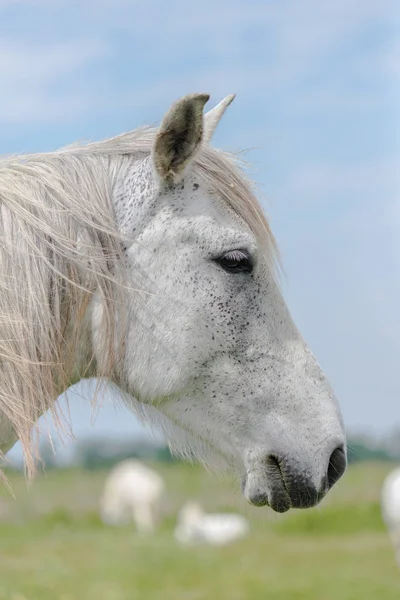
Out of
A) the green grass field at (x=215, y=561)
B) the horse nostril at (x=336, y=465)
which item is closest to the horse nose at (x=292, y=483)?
the horse nostril at (x=336, y=465)

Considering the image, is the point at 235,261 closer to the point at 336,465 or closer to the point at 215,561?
the point at 336,465

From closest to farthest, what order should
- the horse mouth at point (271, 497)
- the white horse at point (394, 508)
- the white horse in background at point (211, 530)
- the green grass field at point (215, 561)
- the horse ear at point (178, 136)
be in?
the horse ear at point (178, 136) → the horse mouth at point (271, 497) → the green grass field at point (215, 561) → the white horse at point (394, 508) → the white horse in background at point (211, 530)

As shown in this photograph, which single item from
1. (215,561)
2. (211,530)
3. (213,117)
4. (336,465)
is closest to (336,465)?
(336,465)

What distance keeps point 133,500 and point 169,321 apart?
65.8ft

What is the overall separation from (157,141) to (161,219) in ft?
0.80

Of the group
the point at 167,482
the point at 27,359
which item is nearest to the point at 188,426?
the point at 27,359

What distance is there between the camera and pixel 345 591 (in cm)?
945

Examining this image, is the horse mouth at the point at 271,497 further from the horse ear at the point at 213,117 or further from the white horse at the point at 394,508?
the white horse at the point at 394,508

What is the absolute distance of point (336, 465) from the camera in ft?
8.19

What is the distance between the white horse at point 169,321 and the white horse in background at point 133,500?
63.4 ft

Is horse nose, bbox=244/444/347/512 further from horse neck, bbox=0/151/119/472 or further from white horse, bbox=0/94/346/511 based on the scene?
horse neck, bbox=0/151/119/472

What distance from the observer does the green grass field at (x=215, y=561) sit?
30.1 feet

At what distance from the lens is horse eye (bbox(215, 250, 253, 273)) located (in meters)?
2.51

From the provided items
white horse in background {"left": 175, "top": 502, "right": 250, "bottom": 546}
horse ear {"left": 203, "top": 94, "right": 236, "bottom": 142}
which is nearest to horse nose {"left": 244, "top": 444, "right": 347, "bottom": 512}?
horse ear {"left": 203, "top": 94, "right": 236, "bottom": 142}
